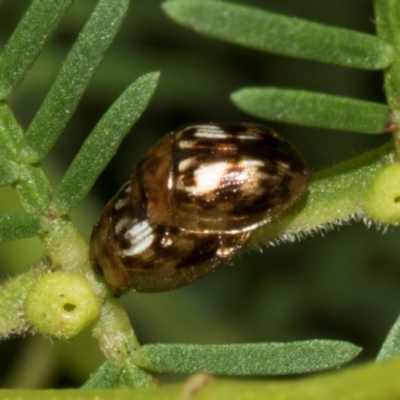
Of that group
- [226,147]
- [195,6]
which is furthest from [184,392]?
[226,147]

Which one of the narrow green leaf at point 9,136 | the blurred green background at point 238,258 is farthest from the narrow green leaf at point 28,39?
the blurred green background at point 238,258

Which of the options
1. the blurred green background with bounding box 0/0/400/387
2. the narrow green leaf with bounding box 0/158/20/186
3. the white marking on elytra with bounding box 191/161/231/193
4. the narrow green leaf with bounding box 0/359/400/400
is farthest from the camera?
the blurred green background with bounding box 0/0/400/387

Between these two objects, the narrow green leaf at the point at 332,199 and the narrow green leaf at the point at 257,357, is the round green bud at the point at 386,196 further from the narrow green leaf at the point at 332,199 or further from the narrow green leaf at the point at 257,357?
the narrow green leaf at the point at 257,357

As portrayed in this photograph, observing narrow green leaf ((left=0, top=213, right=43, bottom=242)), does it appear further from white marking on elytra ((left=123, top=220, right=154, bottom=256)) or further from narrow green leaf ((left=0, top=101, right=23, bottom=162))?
white marking on elytra ((left=123, top=220, right=154, bottom=256))

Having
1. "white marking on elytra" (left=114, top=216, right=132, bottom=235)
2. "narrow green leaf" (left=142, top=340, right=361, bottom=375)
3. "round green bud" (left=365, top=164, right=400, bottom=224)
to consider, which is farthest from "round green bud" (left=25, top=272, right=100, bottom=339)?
"round green bud" (left=365, top=164, right=400, bottom=224)

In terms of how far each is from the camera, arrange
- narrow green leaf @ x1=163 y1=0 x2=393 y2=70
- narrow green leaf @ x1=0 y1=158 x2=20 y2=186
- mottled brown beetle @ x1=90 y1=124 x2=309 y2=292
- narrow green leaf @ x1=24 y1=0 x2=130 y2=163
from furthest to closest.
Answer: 1. mottled brown beetle @ x1=90 y1=124 x2=309 y2=292
2. narrow green leaf @ x1=0 y1=158 x2=20 y2=186
3. narrow green leaf @ x1=24 y1=0 x2=130 y2=163
4. narrow green leaf @ x1=163 y1=0 x2=393 y2=70

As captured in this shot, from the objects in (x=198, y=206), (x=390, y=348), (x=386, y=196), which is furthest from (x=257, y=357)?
(x=198, y=206)

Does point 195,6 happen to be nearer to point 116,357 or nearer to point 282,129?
point 116,357

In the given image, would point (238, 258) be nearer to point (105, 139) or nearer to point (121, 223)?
point (121, 223)
